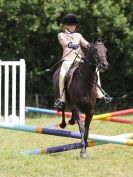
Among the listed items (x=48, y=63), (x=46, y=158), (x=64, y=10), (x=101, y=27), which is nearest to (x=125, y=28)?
(x=101, y=27)

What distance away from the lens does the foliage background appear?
2091 centimetres

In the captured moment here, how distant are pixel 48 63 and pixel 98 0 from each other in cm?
366

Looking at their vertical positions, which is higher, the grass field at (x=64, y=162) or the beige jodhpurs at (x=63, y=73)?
the beige jodhpurs at (x=63, y=73)

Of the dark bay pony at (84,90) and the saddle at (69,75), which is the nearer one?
the dark bay pony at (84,90)

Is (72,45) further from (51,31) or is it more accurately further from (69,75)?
(51,31)

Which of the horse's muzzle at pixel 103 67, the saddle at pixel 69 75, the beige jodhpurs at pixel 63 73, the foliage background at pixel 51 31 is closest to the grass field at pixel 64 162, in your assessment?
the beige jodhpurs at pixel 63 73

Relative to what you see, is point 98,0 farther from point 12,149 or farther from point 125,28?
point 12,149

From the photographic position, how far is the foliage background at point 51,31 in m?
20.9

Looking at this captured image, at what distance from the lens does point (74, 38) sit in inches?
Answer: 421

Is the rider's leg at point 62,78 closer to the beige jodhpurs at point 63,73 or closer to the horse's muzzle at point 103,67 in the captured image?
the beige jodhpurs at point 63,73

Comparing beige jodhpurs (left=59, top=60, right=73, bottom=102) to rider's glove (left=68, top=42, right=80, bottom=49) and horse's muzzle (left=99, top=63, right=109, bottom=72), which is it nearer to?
rider's glove (left=68, top=42, right=80, bottom=49)

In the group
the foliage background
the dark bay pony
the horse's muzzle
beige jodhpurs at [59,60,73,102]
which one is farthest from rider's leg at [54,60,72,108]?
the foliage background

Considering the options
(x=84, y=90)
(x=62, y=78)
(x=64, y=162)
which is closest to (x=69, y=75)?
(x=62, y=78)

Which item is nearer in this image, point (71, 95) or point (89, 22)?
point (71, 95)
